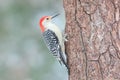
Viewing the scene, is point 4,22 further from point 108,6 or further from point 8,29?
point 108,6

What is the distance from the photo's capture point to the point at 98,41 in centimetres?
585

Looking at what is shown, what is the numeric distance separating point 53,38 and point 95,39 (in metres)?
1.46

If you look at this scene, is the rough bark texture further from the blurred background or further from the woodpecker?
the blurred background

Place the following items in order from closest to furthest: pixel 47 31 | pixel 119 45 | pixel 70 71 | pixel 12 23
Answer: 1. pixel 119 45
2. pixel 70 71
3. pixel 47 31
4. pixel 12 23

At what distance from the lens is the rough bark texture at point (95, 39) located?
19.0 feet

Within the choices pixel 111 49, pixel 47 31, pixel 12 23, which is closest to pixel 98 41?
pixel 111 49

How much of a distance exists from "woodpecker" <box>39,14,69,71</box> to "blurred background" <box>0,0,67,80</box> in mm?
3555

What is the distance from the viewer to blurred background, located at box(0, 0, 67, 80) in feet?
37.1

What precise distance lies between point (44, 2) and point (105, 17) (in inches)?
248

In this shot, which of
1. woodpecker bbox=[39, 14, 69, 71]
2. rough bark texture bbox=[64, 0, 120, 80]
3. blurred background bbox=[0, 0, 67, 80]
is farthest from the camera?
blurred background bbox=[0, 0, 67, 80]

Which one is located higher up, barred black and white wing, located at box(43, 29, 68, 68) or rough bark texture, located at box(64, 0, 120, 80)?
Answer: rough bark texture, located at box(64, 0, 120, 80)

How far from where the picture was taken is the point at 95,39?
5.87 metres

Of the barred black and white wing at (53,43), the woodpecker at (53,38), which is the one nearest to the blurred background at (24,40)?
the woodpecker at (53,38)

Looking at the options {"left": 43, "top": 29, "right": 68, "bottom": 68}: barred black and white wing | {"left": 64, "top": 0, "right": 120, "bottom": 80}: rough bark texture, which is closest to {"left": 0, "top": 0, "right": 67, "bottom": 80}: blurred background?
{"left": 43, "top": 29, "right": 68, "bottom": 68}: barred black and white wing
